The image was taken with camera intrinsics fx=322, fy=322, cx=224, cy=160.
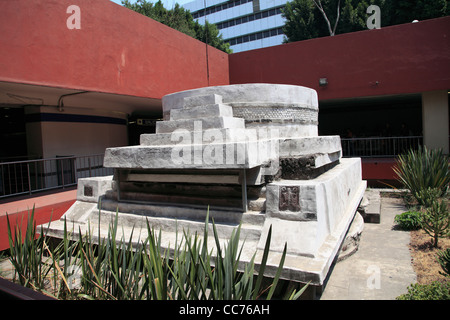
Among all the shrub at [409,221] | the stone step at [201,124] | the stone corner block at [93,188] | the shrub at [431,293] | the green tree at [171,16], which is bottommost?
the shrub at [409,221]

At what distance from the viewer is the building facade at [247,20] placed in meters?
36.0

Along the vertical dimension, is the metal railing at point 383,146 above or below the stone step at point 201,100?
below

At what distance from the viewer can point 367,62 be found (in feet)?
31.9

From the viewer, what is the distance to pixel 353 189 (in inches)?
219

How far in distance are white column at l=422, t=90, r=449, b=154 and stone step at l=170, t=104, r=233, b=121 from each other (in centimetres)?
785

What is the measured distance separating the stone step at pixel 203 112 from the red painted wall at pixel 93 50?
2.74 metres

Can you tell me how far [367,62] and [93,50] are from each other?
772 cm

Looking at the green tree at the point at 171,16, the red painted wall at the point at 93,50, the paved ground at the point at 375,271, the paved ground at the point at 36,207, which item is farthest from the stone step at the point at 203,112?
the green tree at the point at 171,16

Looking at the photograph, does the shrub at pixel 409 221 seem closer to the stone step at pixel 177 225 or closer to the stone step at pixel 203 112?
the stone step at pixel 177 225

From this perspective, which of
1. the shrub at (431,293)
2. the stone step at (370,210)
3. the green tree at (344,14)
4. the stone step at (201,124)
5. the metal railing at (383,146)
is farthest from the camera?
the green tree at (344,14)

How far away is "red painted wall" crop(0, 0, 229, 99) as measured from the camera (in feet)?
17.1

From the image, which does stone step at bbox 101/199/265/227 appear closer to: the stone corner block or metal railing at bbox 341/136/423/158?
the stone corner block
